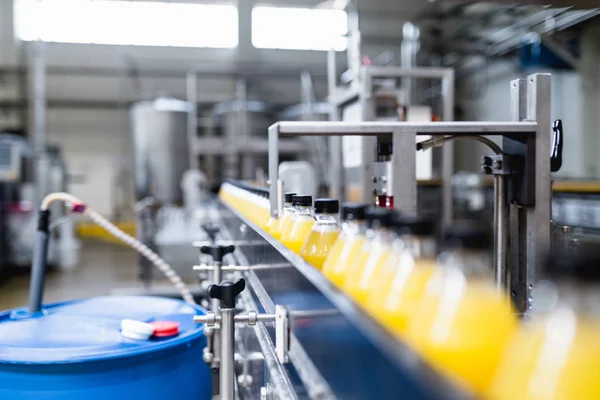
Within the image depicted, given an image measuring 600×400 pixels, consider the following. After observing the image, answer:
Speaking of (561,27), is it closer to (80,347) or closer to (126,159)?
(80,347)

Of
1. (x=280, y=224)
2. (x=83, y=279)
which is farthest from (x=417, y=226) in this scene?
(x=83, y=279)

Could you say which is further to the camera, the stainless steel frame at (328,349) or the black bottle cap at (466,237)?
the black bottle cap at (466,237)

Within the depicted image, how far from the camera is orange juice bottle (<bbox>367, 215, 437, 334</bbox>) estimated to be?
1.67 ft

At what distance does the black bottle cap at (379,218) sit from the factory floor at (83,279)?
4420 mm

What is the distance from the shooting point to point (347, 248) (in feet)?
2.38

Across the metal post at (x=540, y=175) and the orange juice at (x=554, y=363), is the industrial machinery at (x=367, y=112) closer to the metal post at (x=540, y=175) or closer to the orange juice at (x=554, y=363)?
the metal post at (x=540, y=175)

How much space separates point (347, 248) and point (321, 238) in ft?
0.54

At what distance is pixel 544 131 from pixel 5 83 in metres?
9.17

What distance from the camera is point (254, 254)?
1488mm

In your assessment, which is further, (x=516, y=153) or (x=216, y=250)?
(x=216, y=250)

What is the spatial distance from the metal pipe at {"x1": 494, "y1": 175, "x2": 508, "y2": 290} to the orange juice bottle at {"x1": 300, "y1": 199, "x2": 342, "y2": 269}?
24.0 inches

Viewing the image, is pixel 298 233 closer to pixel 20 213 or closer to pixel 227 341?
pixel 227 341

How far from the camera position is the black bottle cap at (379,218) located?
2.11 feet

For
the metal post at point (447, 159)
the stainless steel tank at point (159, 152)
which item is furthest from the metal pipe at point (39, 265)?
the stainless steel tank at point (159, 152)
